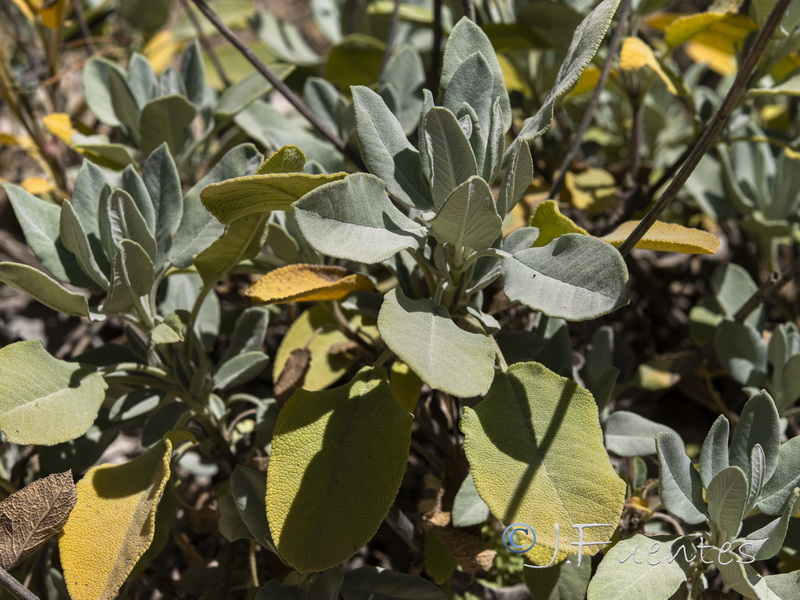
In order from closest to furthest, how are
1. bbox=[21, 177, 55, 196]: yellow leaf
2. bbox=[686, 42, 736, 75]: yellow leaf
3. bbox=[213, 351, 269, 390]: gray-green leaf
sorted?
bbox=[213, 351, 269, 390]: gray-green leaf < bbox=[21, 177, 55, 196]: yellow leaf < bbox=[686, 42, 736, 75]: yellow leaf

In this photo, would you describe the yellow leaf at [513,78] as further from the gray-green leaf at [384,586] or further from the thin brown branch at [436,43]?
the gray-green leaf at [384,586]

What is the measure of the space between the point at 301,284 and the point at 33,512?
16.8 inches

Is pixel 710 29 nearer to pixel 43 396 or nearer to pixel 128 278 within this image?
pixel 128 278

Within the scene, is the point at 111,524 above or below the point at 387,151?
below

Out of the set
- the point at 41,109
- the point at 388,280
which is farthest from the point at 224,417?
the point at 41,109

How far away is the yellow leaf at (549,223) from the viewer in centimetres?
93

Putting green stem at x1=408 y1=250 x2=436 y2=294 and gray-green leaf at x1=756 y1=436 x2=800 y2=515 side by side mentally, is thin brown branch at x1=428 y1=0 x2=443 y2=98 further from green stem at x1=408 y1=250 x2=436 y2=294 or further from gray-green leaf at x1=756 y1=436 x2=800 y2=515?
gray-green leaf at x1=756 y1=436 x2=800 y2=515

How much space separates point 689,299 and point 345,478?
4.16 feet

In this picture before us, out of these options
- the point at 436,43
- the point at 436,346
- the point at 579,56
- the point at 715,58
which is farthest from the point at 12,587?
the point at 715,58

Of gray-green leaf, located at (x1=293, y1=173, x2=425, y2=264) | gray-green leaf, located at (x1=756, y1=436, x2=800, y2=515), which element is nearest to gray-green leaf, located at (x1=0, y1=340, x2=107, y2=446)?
gray-green leaf, located at (x1=293, y1=173, x2=425, y2=264)

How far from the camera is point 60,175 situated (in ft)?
5.71

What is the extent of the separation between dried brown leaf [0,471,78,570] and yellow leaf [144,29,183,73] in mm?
1483

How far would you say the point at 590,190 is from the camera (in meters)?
1.56

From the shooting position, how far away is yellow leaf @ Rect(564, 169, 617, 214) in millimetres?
1506
